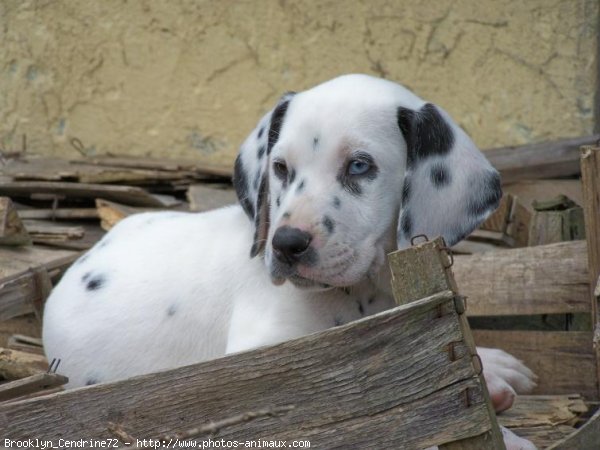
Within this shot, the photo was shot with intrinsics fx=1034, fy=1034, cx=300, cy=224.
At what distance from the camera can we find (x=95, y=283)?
4.26m

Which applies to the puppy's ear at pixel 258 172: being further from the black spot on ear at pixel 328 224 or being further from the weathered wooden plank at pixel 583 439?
the weathered wooden plank at pixel 583 439

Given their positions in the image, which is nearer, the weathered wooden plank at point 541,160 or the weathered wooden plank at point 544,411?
the weathered wooden plank at point 544,411

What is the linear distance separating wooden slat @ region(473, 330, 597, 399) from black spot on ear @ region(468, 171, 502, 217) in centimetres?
103

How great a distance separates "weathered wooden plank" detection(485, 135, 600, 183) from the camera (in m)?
6.04

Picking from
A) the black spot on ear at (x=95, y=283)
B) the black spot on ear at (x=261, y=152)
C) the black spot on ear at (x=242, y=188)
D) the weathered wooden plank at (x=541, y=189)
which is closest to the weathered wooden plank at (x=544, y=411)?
the black spot on ear at (x=242, y=188)

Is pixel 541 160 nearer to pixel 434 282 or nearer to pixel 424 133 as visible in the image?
pixel 424 133

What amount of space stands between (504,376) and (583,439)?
3.22 feet

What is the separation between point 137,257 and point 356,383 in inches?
72.4

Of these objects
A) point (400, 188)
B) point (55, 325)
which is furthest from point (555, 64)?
point (55, 325)

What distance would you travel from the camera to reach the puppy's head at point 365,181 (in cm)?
342

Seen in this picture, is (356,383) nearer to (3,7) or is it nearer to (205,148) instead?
(205,148)

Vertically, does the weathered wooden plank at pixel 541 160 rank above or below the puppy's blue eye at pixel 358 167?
below

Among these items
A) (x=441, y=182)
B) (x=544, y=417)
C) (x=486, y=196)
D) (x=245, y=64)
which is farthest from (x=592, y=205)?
(x=245, y=64)

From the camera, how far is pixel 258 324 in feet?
12.3
